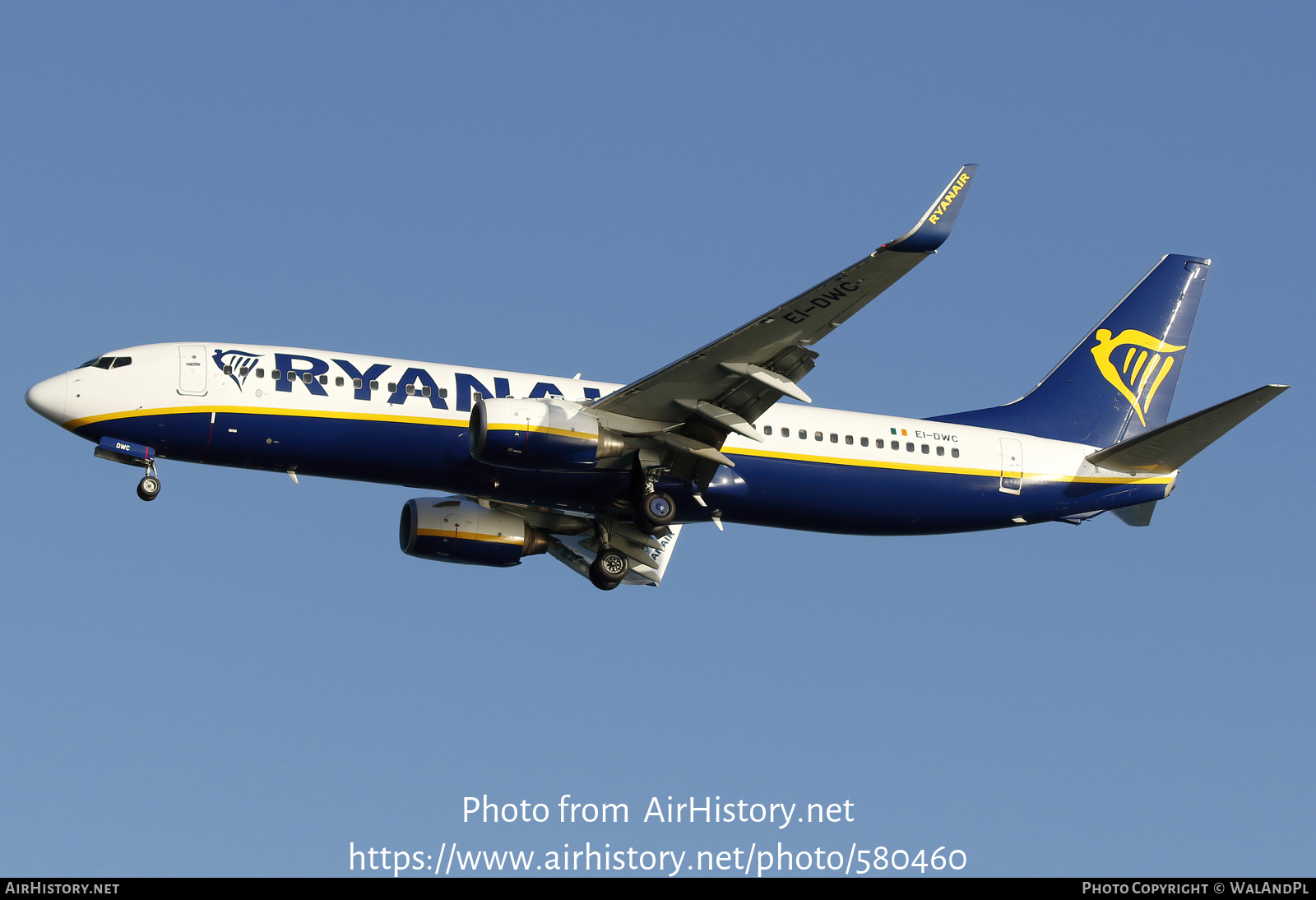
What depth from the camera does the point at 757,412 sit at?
33.6m

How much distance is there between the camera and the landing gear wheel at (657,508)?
3416cm

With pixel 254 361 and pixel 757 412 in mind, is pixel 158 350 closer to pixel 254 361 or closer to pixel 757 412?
pixel 254 361

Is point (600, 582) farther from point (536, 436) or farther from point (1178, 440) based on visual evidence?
point (1178, 440)

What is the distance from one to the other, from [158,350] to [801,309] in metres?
14.2

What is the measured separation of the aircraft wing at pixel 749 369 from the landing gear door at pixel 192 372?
8497mm

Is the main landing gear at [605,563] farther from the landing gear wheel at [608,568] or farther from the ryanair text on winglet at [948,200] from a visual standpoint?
the ryanair text on winglet at [948,200]

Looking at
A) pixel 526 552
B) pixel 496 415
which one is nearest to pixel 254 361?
pixel 496 415

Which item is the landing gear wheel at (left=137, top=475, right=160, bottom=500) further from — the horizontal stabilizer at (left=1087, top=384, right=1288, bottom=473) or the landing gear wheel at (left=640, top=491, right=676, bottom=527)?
the horizontal stabilizer at (left=1087, top=384, right=1288, bottom=473)

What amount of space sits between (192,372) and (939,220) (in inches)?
641

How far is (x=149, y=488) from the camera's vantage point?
3262cm

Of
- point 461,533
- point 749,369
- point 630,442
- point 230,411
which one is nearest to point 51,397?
point 230,411

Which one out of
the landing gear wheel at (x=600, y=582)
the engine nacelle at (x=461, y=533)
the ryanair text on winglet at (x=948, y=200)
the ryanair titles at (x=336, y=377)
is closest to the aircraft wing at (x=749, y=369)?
the ryanair text on winglet at (x=948, y=200)

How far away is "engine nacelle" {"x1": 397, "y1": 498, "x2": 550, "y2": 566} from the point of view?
124 feet

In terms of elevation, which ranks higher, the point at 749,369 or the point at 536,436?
the point at 749,369
